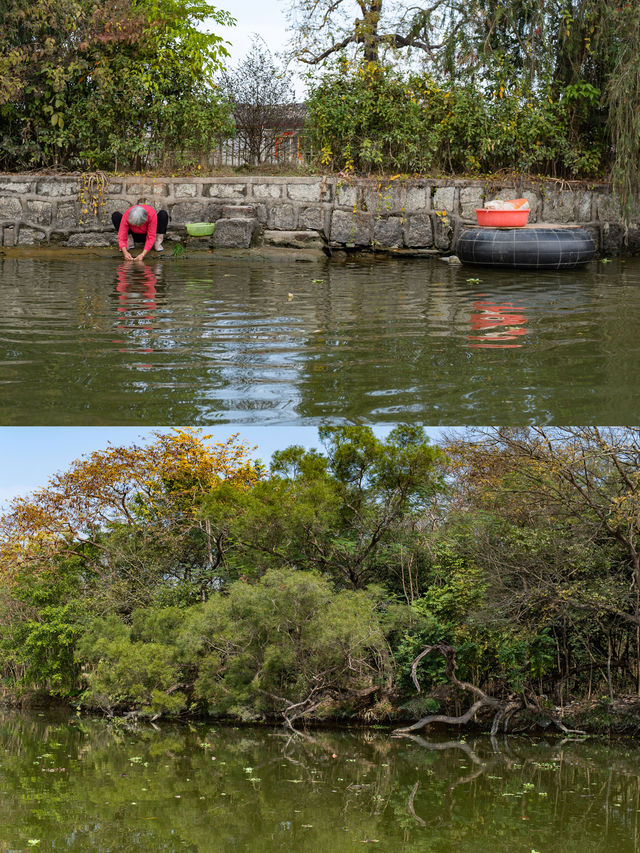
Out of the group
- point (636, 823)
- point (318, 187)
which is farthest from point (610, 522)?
point (318, 187)

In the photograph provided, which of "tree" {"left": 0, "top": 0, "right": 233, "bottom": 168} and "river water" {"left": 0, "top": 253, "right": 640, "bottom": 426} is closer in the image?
"river water" {"left": 0, "top": 253, "right": 640, "bottom": 426}

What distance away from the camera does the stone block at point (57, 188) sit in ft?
55.5

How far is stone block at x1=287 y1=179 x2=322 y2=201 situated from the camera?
1684 centimetres

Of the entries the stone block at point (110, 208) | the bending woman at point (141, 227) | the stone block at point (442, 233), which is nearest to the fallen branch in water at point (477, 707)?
the stone block at point (442, 233)

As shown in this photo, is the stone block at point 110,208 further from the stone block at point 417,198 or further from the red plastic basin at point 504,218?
the red plastic basin at point 504,218

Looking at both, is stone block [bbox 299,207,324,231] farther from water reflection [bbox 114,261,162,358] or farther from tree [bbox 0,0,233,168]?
water reflection [bbox 114,261,162,358]

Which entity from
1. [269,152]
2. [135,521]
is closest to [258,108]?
[269,152]

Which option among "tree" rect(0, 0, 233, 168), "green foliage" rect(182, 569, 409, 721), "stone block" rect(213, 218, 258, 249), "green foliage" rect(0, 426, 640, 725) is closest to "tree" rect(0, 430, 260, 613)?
"green foliage" rect(0, 426, 640, 725)

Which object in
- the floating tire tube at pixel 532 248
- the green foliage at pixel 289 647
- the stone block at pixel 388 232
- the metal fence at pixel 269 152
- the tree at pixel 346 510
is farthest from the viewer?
the metal fence at pixel 269 152

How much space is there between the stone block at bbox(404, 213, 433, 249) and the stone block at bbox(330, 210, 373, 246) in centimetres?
67

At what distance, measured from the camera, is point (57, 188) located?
16953 mm

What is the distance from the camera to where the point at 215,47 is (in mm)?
17547

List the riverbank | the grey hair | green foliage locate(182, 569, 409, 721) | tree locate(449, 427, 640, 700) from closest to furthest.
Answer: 1. tree locate(449, 427, 640, 700)
2. the riverbank
3. green foliage locate(182, 569, 409, 721)
4. the grey hair

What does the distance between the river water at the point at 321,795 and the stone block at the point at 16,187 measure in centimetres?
1009
